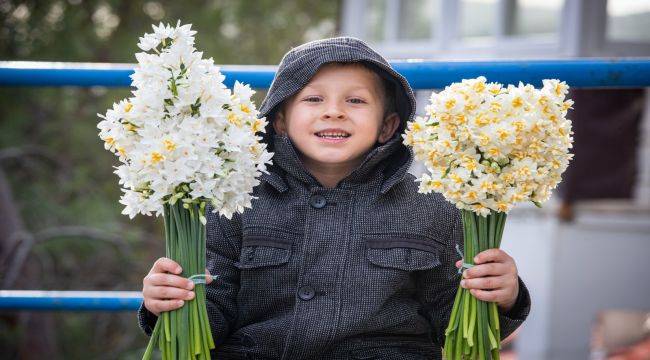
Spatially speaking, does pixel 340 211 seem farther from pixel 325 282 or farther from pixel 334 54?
pixel 334 54

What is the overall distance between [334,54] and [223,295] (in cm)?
68

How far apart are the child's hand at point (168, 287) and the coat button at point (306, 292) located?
311 millimetres

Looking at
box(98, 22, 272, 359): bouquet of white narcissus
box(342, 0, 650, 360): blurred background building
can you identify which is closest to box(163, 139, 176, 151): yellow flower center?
box(98, 22, 272, 359): bouquet of white narcissus

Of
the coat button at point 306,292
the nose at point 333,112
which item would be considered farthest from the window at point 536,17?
the coat button at point 306,292

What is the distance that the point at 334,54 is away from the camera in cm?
217

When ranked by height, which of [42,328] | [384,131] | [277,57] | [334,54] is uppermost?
[277,57]

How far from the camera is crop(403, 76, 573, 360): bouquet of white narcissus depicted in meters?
1.68

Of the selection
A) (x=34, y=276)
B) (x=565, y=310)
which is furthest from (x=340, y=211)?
(x=565, y=310)

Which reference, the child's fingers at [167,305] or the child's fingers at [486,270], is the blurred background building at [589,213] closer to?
the child's fingers at [486,270]

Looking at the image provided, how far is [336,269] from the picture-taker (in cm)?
209

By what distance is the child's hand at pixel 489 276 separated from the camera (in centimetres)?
178

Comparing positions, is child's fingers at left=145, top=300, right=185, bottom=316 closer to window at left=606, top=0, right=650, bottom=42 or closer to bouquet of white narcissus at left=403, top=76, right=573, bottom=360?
bouquet of white narcissus at left=403, top=76, right=573, bottom=360

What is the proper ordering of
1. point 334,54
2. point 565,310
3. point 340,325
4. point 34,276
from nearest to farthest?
point 340,325
point 334,54
point 34,276
point 565,310

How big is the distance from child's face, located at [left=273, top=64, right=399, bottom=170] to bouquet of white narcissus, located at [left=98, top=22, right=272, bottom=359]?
0.42 metres
